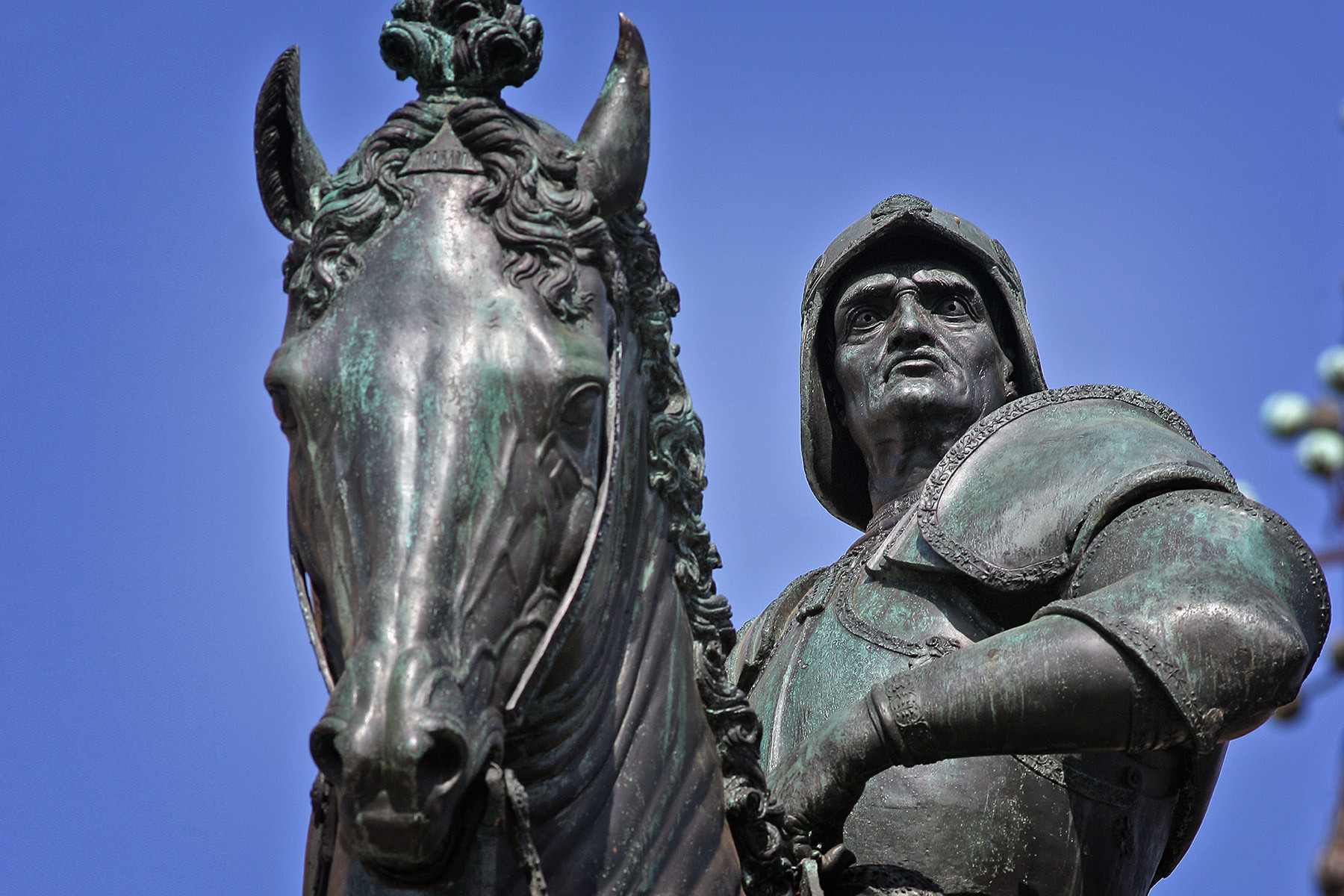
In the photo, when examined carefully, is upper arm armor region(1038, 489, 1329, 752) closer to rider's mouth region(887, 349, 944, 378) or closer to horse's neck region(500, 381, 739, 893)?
horse's neck region(500, 381, 739, 893)

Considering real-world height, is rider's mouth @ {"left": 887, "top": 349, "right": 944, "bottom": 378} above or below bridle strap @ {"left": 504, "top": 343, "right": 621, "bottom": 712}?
above

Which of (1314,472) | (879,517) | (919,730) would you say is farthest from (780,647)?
(1314,472)

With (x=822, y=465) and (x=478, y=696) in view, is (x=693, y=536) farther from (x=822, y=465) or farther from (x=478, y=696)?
(x=822, y=465)

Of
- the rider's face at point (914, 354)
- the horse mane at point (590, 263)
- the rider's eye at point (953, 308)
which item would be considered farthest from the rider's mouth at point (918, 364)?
the horse mane at point (590, 263)

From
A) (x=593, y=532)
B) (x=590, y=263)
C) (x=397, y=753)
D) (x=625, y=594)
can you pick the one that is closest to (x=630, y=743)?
(x=625, y=594)

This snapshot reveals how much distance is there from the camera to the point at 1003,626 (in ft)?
20.7

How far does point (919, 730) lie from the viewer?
5.47 meters

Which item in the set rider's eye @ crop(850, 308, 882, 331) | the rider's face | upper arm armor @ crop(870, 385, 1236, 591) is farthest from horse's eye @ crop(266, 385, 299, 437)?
rider's eye @ crop(850, 308, 882, 331)

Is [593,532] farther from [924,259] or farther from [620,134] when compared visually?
[924,259]

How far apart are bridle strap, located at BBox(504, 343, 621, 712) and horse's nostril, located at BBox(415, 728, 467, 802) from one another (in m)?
0.24

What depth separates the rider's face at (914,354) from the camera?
754 cm

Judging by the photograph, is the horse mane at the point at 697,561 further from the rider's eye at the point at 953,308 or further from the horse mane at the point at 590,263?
the rider's eye at the point at 953,308

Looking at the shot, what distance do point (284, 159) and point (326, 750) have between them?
1.66m

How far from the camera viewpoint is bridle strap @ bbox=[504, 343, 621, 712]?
413 centimetres
